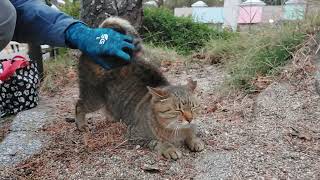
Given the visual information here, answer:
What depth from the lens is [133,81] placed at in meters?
3.25

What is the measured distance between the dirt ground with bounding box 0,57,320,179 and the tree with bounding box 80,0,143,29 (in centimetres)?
155

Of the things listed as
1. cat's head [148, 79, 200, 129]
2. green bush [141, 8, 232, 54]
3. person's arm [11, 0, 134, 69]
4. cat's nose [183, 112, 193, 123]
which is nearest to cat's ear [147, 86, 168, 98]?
cat's head [148, 79, 200, 129]

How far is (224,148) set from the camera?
285 centimetres

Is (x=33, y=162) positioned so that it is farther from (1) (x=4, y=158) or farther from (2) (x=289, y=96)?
(2) (x=289, y=96)

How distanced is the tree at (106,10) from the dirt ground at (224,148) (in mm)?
1547

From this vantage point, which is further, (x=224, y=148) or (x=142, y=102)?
(x=142, y=102)

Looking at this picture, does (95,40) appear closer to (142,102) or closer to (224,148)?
(142,102)

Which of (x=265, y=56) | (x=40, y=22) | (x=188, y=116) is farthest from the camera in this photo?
(x=265, y=56)

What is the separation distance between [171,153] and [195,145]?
0.18 meters

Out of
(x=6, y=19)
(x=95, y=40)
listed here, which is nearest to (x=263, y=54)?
(x=95, y=40)

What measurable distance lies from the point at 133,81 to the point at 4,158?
0.97 m

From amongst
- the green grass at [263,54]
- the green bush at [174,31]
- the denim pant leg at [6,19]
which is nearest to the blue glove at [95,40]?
the denim pant leg at [6,19]

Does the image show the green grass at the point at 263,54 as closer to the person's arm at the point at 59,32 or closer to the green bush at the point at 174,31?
the person's arm at the point at 59,32

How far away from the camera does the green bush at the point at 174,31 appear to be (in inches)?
267
